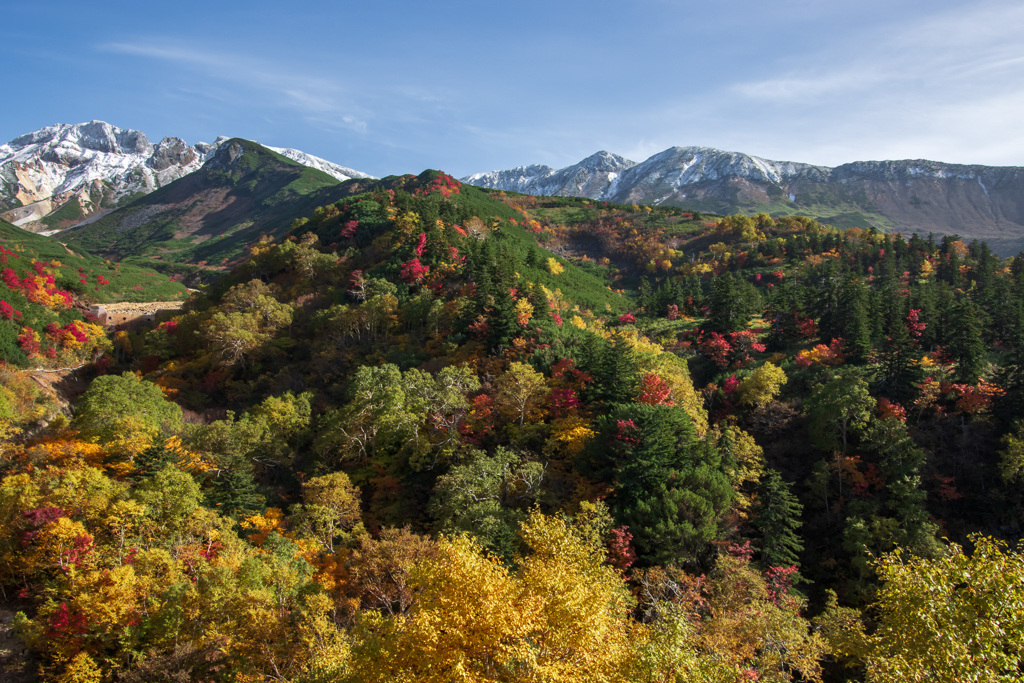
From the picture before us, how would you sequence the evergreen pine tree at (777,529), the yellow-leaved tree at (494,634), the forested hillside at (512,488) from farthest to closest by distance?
the evergreen pine tree at (777,529), the forested hillside at (512,488), the yellow-leaved tree at (494,634)

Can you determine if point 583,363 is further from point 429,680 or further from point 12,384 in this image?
point 12,384

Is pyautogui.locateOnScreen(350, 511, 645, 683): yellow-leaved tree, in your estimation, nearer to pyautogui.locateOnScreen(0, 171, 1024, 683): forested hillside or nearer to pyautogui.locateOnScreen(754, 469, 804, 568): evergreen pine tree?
pyautogui.locateOnScreen(0, 171, 1024, 683): forested hillside

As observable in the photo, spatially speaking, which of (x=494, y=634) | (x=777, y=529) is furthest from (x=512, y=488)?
(x=494, y=634)

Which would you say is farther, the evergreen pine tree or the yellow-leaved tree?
the evergreen pine tree

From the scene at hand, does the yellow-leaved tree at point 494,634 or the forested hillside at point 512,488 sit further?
the forested hillside at point 512,488

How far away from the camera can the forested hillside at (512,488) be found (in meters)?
14.0

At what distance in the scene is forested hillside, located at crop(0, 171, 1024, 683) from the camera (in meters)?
14.0

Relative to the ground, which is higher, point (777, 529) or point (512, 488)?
point (512, 488)

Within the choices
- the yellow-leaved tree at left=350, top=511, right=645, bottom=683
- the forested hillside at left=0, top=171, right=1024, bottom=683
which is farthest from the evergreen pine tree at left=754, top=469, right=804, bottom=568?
the yellow-leaved tree at left=350, top=511, right=645, bottom=683

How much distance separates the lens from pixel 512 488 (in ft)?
98.8

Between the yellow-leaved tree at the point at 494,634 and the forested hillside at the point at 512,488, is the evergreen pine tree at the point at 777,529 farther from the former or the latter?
the yellow-leaved tree at the point at 494,634

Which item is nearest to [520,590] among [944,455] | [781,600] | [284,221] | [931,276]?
[781,600]

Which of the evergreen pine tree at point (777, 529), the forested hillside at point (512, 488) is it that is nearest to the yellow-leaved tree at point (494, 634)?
the forested hillside at point (512, 488)

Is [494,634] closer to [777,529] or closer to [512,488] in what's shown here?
[512,488]
